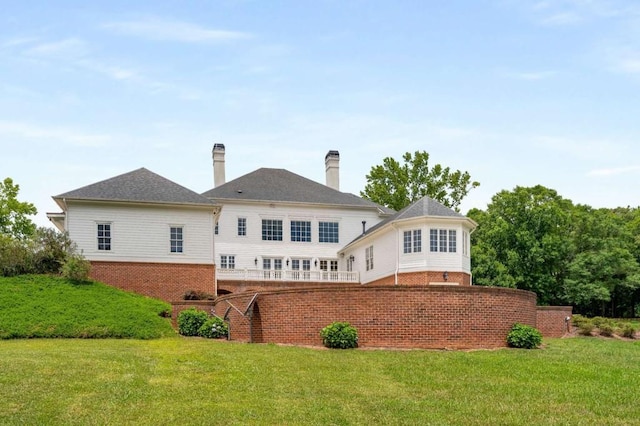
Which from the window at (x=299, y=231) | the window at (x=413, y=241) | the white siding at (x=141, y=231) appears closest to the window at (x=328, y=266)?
the window at (x=299, y=231)

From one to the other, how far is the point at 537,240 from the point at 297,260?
14866 millimetres

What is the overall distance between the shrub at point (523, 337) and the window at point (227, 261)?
78.5ft

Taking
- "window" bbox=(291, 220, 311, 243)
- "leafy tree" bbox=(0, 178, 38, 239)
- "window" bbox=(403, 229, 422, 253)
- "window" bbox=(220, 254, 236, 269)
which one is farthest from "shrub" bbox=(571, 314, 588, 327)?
"leafy tree" bbox=(0, 178, 38, 239)

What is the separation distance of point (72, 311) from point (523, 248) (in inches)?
1135

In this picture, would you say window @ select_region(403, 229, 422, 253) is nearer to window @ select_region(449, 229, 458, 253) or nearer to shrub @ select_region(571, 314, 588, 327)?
window @ select_region(449, 229, 458, 253)

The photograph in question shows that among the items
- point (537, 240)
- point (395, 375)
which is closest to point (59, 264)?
point (395, 375)

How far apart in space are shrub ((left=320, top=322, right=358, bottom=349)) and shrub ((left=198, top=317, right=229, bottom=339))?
555 centimetres

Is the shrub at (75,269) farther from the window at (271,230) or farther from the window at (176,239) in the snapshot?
the window at (271,230)

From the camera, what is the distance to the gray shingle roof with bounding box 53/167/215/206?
3547 cm

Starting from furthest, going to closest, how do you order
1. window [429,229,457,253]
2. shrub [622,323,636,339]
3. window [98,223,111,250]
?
window [429,229,457,253] < window [98,223,111,250] < shrub [622,323,636,339]

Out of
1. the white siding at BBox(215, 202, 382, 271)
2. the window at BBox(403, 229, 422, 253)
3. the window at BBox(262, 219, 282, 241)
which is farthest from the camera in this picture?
the window at BBox(262, 219, 282, 241)

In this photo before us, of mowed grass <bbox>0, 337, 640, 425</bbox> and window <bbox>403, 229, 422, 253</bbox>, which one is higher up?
window <bbox>403, 229, 422, 253</bbox>

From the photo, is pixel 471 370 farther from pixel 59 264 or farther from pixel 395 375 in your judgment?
pixel 59 264

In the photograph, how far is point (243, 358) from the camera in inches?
723
